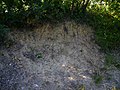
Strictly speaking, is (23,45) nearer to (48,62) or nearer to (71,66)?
(48,62)

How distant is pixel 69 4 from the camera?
329 inches

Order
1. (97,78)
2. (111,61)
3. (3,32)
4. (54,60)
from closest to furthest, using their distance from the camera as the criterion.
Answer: (3,32), (97,78), (54,60), (111,61)

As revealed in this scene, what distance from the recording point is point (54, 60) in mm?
6953

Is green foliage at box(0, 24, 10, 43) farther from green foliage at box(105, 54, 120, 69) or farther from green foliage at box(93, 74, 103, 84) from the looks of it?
green foliage at box(105, 54, 120, 69)

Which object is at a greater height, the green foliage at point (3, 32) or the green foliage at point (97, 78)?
the green foliage at point (3, 32)

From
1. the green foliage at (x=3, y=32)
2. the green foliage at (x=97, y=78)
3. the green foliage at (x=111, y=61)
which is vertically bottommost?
the green foliage at (x=97, y=78)

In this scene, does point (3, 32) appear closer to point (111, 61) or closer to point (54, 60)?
point (54, 60)

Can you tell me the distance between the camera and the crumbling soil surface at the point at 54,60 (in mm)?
6101

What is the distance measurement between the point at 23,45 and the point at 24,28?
71cm

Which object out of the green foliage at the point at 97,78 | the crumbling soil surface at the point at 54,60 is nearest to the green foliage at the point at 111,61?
the crumbling soil surface at the point at 54,60

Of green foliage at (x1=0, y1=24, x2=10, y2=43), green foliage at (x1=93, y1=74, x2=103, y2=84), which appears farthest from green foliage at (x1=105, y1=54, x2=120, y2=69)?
green foliage at (x1=0, y1=24, x2=10, y2=43)

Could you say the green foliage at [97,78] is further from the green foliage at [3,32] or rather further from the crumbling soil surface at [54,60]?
the green foliage at [3,32]

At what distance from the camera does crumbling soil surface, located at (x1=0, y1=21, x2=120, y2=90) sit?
610cm

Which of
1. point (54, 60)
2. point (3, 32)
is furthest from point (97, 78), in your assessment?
point (3, 32)
